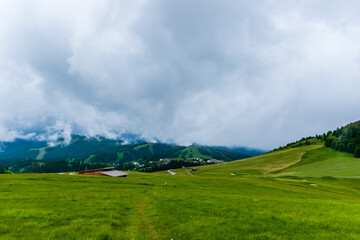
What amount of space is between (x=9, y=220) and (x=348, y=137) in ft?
858

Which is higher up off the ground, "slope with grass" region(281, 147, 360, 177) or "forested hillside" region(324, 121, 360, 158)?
"forested hillside" region(324, 121, 360, 158)

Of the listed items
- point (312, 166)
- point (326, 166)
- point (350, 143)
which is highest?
point (350, 143)

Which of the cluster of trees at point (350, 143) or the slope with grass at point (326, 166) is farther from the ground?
the cluster of trees at point (350, 143)

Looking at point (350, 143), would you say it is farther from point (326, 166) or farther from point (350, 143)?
point (326, 166)

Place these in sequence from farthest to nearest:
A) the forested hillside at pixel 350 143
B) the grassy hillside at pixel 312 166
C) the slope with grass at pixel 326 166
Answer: the forested hillside at pixel 350 143
the grassy hillside at pixel 312 166
the slope with grass at pixel 326 166

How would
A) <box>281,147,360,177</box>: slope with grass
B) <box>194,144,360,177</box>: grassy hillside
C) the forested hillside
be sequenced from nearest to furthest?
<box>281,147,360,177</box>: slope with grass < <box>194,144,360,177</box>: grassy hillside < the forested hillside

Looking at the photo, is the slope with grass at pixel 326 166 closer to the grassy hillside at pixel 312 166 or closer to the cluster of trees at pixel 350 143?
the grassy hillside at pixel 312 166

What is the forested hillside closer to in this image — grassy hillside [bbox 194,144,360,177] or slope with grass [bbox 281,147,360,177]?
grassy hillside [bbox 194,144,360,177]

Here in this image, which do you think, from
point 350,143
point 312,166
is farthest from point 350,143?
point 312,166

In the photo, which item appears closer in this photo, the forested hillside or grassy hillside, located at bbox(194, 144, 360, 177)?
grassy hillside, located at bbox(194, 144, 360, 177)

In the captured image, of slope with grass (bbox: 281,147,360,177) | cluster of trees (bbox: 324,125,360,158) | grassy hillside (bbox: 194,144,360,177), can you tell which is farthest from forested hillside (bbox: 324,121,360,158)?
slope with grass (bbox: 281,147,360,177)

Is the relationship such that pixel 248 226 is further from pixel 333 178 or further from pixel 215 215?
pixel 333 178

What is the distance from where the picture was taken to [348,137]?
188 meters

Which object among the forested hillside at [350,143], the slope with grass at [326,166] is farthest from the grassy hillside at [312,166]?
the forested hillside at [350,143]
